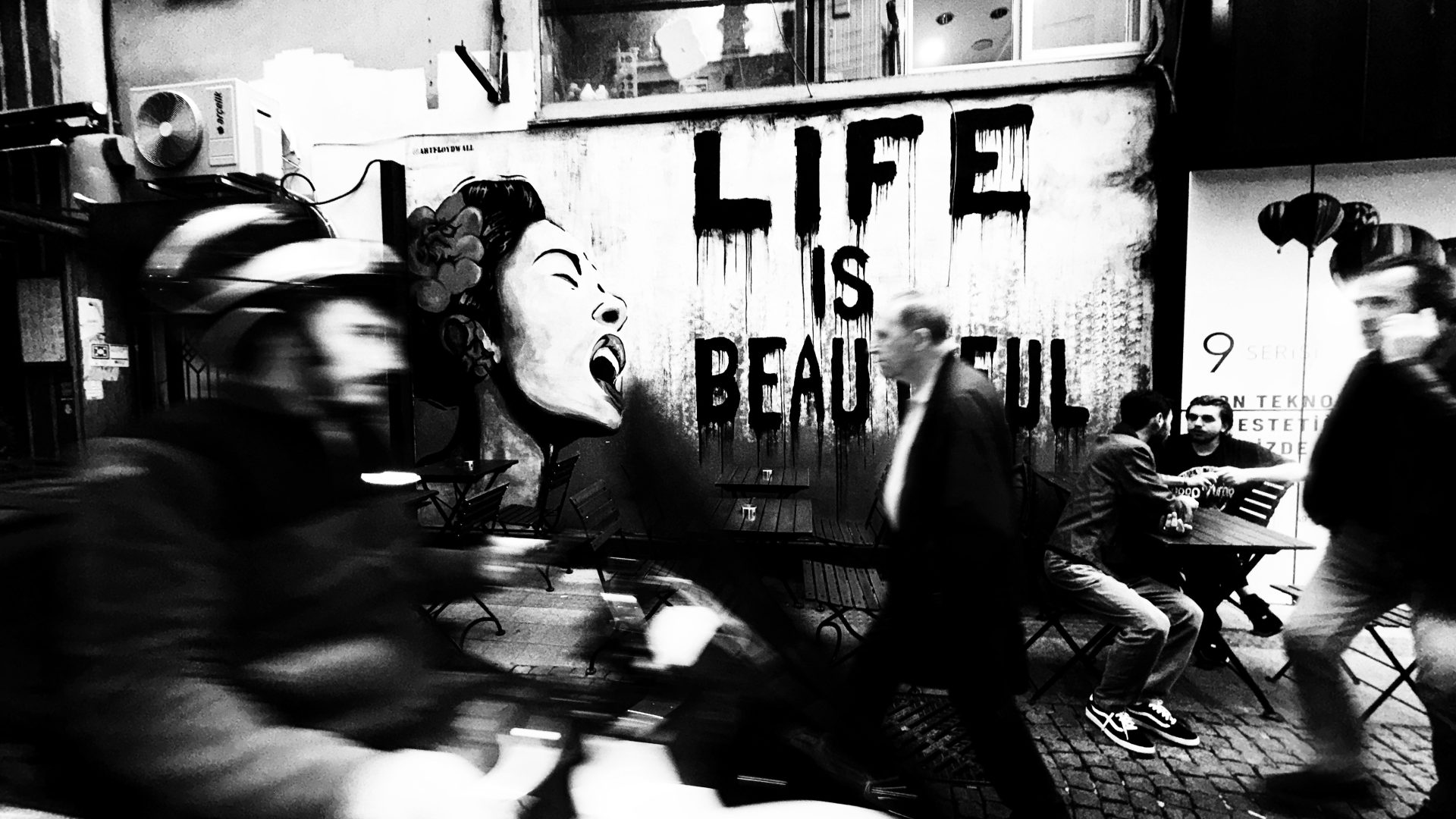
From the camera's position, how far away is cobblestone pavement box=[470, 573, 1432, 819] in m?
2.84

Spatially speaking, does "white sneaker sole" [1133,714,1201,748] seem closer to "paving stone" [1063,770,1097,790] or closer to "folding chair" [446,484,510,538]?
"paving stone" [1063,770,1097,790]

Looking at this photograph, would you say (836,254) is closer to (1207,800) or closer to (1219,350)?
(1219,350)

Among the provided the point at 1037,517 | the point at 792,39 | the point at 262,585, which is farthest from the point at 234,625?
the point at 792,39

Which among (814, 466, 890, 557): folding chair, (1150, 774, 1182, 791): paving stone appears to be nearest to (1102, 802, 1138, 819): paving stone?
(1150, 774, 1182, 791): paving stone

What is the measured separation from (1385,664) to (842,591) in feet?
10.6

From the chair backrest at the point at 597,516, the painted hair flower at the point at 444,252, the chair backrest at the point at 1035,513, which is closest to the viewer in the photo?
the chair backrest at the point at 597,516

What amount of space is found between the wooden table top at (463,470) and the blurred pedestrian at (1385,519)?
4.81m

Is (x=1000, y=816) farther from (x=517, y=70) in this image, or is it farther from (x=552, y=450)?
(x=517, y=70)

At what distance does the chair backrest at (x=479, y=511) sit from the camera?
4.40m

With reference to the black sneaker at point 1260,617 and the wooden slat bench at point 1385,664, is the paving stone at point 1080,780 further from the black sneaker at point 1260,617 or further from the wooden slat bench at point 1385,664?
the black sneaker at point 1260,617

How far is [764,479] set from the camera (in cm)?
522

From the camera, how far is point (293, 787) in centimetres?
132

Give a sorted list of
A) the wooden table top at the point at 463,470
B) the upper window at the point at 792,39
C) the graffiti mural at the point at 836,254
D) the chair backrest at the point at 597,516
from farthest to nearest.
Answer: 1. the upper window at the point at 792,39
2. the graffiti mural at the point at 836,254
3. the wooden table top at the point at 463,470
4. the chair backrest at the point at 597,516

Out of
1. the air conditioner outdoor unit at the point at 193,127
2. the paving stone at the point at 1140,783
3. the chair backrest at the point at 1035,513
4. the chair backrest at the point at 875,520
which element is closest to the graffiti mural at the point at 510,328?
the air conditioner outdoor unit at the point at 193,127
